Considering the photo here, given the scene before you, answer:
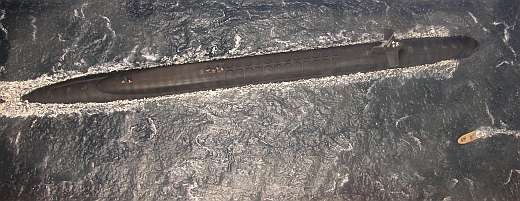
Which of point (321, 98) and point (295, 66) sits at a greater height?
point (295, 66)

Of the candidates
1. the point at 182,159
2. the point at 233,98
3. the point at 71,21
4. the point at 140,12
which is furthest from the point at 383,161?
the point at 71,21

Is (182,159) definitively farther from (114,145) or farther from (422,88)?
(422,88)

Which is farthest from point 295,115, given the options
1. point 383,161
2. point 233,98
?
point 383,161

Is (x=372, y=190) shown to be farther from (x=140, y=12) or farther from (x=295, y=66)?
(x=140, y=12)

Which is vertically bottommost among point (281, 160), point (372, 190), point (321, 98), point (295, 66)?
point (372, 190)

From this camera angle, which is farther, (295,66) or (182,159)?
(295,66)

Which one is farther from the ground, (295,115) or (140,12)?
(140,12)
